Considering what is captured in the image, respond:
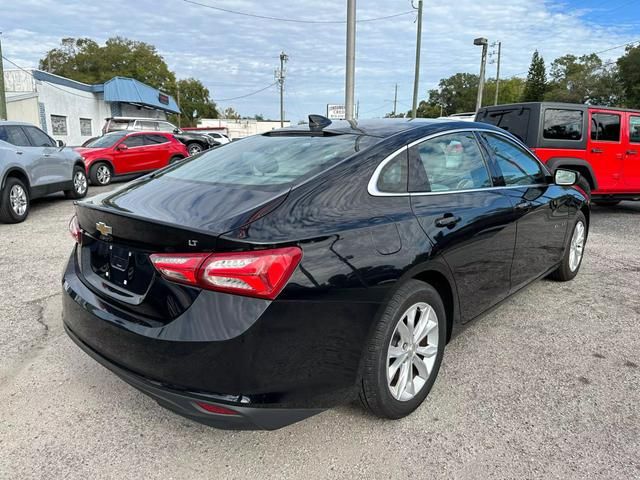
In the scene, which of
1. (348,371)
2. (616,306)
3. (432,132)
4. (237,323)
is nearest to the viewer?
(237,323)

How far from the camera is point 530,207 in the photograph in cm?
360

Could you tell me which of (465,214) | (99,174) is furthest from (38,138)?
(465,214)

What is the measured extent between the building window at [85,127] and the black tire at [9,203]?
22565mm

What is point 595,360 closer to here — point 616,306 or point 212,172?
point 616,306

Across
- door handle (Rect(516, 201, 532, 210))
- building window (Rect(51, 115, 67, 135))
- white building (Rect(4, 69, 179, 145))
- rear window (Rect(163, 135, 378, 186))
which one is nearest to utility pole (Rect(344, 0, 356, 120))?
door handle (Rect(516, 201, 532, 210))

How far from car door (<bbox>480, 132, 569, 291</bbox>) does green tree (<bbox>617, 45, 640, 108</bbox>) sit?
56.7 m

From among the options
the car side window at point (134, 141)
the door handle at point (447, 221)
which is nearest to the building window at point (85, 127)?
the car side window at point (134, 141)

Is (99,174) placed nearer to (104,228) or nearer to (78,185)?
(78,185)

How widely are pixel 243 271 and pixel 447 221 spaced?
1.33 meters

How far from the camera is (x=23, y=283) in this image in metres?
4.71

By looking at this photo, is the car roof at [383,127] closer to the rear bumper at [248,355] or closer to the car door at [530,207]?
the car door at [530,207]

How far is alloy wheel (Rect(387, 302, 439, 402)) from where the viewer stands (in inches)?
95.4

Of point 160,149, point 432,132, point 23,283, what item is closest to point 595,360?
point 432,132

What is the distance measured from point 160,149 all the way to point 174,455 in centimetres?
1340
